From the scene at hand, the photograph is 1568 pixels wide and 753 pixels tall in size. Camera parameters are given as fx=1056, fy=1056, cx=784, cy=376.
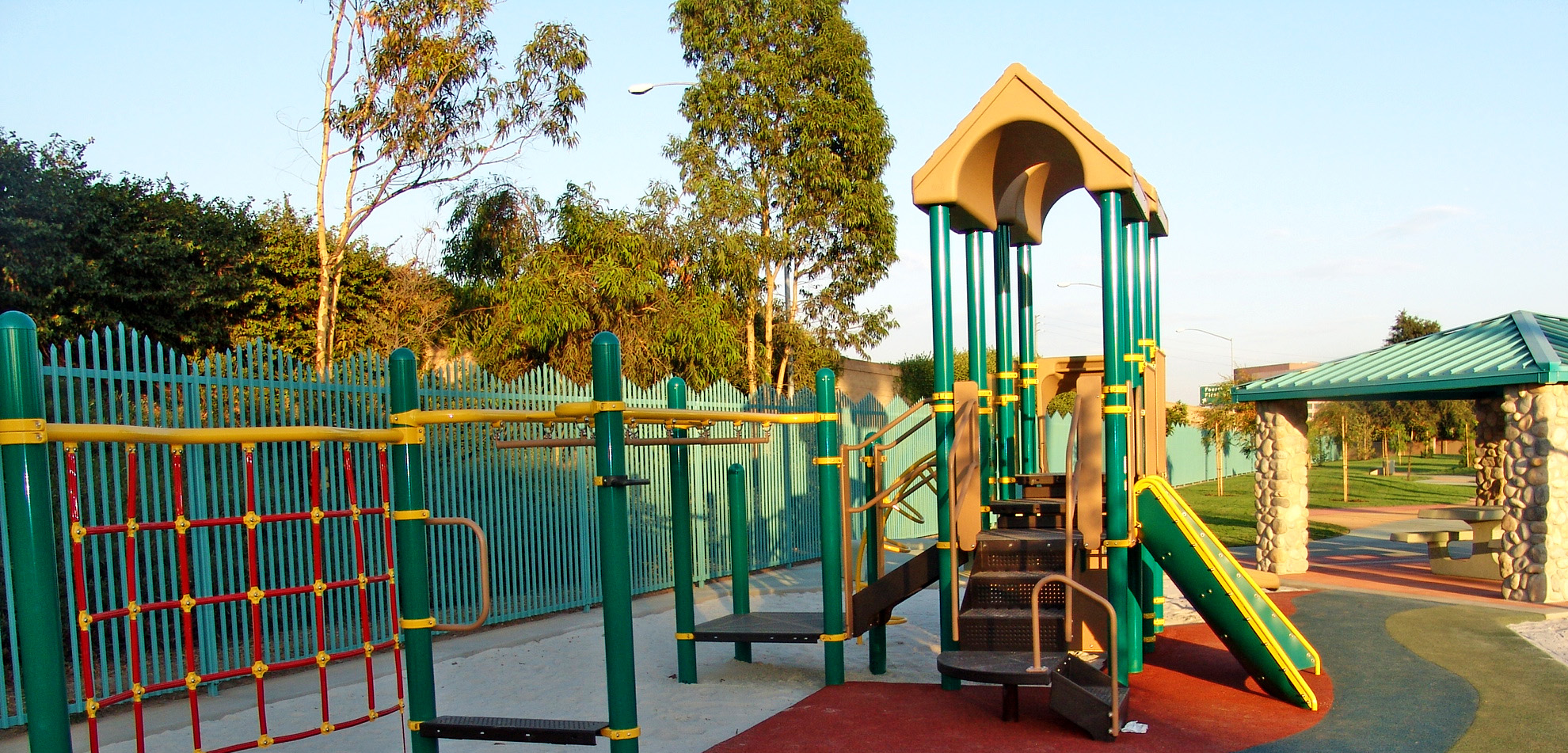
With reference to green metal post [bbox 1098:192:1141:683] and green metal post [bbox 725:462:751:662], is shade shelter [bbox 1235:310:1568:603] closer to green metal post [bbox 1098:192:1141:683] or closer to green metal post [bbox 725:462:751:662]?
green metal post [bbox 1098:192:1141:683]

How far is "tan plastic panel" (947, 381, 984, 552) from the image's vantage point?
7.01m

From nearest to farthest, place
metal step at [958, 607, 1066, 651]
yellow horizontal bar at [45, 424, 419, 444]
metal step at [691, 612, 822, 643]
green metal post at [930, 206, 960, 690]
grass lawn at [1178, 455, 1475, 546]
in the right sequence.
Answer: yellow horizontal bar at [45, 424, 419, 444] < metal step at [958, 607, 1066, 651] < green metal post at [930, 206, 960, 690] < metal step at [691, 612, 822, 643] < grass lawn at [1178, 455, 1475, 546]

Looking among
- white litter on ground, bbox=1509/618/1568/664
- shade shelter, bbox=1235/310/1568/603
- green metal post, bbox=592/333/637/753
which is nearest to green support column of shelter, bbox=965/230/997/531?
green metal post, bbox=592/333/637/753

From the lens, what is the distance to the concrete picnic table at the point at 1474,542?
12.2 m

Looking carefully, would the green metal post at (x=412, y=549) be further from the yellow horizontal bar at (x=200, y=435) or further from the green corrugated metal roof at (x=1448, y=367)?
the green corrugated metal roof at (x=1448, y=367)

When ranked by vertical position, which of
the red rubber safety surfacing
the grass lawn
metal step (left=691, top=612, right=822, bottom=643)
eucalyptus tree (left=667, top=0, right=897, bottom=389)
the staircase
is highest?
eucalyptus tree (left=667, top=0, right=897, bottom=389)

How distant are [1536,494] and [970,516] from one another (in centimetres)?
700

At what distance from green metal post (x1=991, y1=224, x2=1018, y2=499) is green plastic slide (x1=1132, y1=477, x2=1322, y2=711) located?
5.71 feet

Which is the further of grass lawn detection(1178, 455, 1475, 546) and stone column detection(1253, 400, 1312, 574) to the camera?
grass lawn detection(1178, 455, 1475, 546)

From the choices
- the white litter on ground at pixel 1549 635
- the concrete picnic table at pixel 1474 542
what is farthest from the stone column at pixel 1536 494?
the concrete picnic table at pixel 1474 542

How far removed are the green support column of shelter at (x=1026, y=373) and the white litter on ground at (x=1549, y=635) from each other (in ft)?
13.1

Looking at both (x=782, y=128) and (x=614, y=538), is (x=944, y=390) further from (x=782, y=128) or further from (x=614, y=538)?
(x=782, y=128)

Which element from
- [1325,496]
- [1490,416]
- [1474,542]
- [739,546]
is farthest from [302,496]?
[1325,496]

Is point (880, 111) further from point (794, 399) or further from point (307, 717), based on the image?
point (307, 717)
